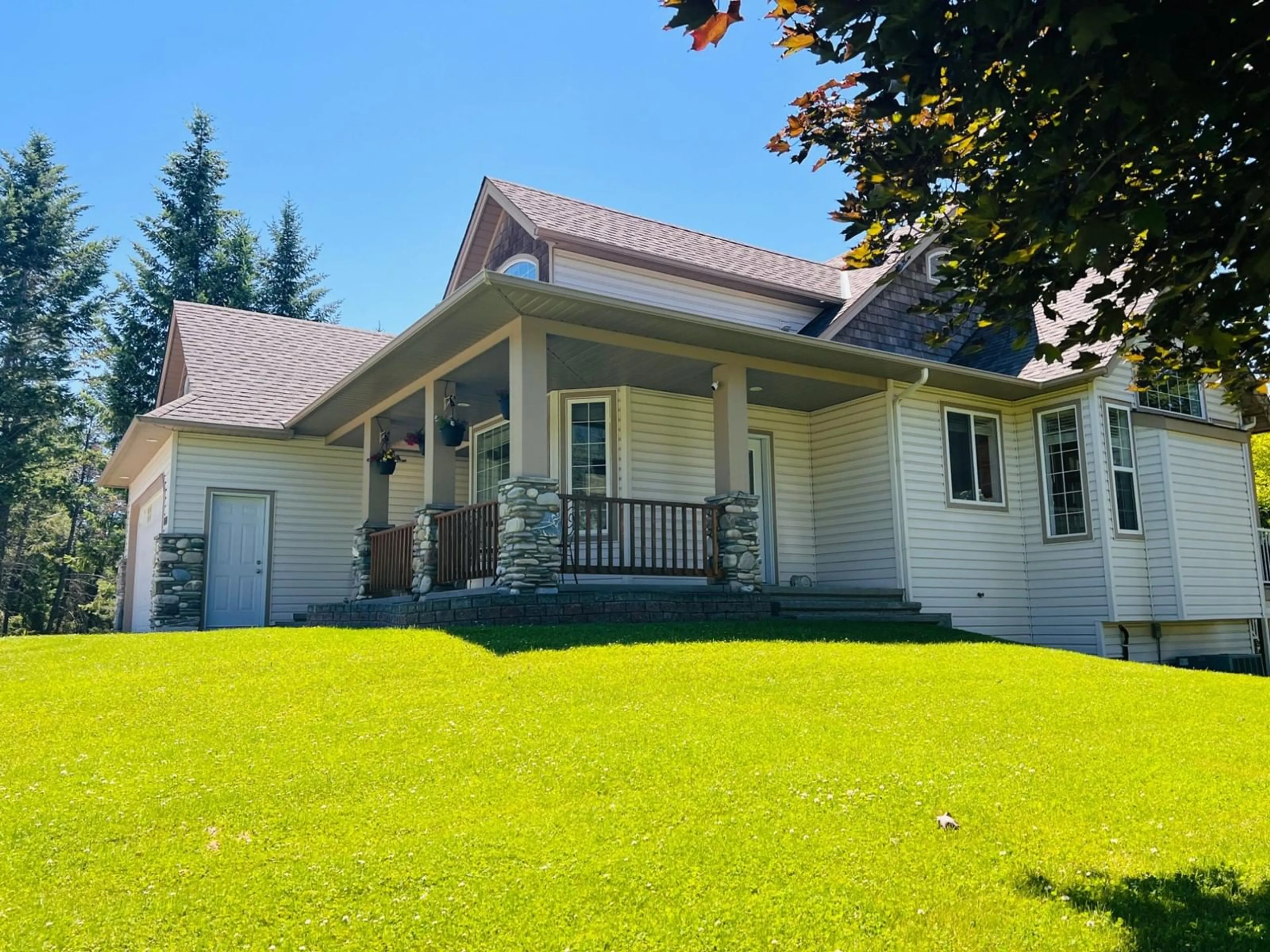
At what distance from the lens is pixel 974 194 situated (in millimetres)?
4355

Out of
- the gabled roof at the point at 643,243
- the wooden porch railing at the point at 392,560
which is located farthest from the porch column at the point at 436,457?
the gabled roof at the point at 643,243

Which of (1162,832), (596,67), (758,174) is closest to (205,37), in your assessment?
(596,67)

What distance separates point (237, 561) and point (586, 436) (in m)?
5.71

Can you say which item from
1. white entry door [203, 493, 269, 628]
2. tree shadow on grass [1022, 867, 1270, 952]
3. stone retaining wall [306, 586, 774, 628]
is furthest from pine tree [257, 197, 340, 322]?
tree shadow on grass [1022, 867, 1270, 952]

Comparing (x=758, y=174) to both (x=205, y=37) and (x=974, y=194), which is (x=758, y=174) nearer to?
(x=974, y=194)

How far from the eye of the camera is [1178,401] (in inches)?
543

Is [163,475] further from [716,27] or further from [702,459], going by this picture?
[716,27]

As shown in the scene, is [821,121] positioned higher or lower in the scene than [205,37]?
lower

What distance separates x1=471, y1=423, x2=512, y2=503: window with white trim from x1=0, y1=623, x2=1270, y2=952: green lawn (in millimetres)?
6143

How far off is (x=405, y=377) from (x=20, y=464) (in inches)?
762

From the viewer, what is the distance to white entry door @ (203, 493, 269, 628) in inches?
545

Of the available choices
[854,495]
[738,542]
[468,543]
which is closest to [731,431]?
[738,542]

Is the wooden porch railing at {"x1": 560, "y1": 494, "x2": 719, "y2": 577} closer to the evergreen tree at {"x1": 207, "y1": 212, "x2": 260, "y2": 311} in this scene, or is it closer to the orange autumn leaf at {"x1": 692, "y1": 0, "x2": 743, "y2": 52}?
the orange autumn leaf at {"x1": 692, "y1": 0, "x2": 743, "y2": 52}

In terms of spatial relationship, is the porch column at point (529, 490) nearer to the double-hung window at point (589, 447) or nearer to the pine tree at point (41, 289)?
the double-hung window at point (589, 447)
